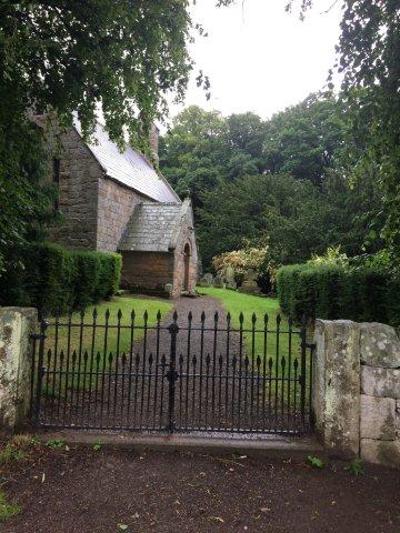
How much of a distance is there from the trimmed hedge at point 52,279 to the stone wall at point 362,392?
18.7ft

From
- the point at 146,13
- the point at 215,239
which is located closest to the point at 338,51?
the point at 146,13

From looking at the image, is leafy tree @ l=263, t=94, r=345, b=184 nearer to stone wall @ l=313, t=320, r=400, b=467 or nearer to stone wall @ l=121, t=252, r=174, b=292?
stone wall @ l=121, t=252, r=174, b=292

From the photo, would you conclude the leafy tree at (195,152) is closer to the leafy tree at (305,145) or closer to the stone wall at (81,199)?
the leafy tree at (305,145)

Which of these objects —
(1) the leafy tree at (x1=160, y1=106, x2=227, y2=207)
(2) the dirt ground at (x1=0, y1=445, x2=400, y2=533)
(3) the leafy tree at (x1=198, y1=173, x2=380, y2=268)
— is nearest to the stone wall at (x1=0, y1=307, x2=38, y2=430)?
(2) the dirt ground at (x1=0, y1=445, x2=400, y2=533)

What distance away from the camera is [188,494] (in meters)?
3.57

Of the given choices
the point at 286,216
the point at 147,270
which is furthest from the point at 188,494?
the point at 286,216

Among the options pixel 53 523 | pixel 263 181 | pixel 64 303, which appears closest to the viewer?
pixel 53 523

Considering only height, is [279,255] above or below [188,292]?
above

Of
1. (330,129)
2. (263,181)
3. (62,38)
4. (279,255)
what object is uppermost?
(330,129)

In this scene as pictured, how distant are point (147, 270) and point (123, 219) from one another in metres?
2.89

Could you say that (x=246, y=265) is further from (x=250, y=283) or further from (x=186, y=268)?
(x=186, y=268)

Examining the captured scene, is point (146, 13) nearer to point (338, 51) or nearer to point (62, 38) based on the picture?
point (62, 38)

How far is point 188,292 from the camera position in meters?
21.5

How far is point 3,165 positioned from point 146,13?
3.14 m
